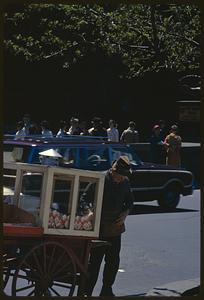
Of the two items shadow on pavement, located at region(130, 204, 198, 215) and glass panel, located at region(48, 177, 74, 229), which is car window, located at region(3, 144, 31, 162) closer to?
shadow on pavement, located at region(130, 204, 198, 215)

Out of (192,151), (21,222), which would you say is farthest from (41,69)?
(21,222)

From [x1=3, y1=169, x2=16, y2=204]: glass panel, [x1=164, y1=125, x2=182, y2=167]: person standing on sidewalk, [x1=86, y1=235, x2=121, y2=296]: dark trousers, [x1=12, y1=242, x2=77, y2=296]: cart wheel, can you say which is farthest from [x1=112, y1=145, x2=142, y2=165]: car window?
[x1=12, y1=242, x2=77, y2=296]: cart wheel

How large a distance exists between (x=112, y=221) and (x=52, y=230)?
86cm

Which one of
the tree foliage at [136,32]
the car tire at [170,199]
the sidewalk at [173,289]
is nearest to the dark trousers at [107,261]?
the sidewalk at [173,289]

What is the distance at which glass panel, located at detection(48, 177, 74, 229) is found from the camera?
22.1 feet

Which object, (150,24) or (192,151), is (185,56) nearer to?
(150,24)

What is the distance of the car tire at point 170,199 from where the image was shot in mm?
15039

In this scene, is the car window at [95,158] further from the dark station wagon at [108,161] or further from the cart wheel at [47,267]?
the cart wheel at [47,267]

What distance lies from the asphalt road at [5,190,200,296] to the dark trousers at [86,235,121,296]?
1.61 feet

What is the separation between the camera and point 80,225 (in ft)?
22.7

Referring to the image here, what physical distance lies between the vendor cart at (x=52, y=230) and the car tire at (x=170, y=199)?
315 inches

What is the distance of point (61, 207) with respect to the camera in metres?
6.86

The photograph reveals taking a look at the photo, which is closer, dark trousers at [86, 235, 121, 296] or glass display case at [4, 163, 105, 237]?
glass display case at [4, 163, 105, 237]

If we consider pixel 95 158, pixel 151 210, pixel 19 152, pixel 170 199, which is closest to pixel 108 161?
pixel 95 158
